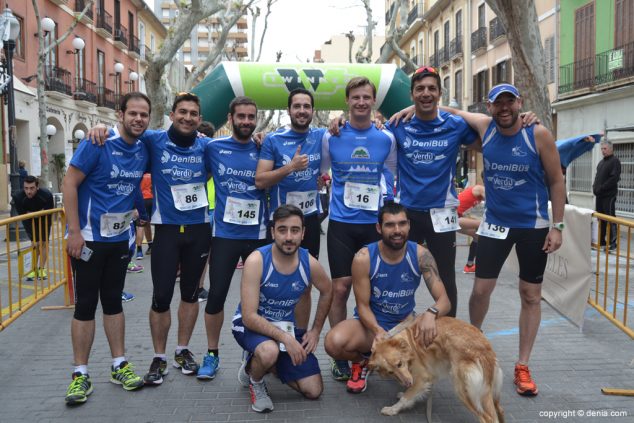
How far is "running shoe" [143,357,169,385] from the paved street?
0.21 feet

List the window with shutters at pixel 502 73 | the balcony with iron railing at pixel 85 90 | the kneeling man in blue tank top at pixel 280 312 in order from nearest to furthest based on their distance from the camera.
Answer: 1. the kneeling man in blue tank top at pixel 280 312
2. the window with shutters at pixel 502 73
3. the balcony with iron railing at pixel 85 90

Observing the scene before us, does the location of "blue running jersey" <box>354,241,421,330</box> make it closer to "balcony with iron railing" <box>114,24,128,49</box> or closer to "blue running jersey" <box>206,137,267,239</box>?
"blue running jersey" <box>206,137,267,239</box>

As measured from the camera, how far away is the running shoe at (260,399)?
12.2 ft

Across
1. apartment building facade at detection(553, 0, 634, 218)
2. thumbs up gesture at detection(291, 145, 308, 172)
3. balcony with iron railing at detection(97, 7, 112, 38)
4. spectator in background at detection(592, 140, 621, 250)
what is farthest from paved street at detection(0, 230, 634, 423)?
balcony with iron railing at detection(97, 7, 112, 38)

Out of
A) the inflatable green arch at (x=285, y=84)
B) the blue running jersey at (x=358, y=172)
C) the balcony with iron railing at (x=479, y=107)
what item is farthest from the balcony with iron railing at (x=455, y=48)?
the blue running jersey at (x=358, y=172)

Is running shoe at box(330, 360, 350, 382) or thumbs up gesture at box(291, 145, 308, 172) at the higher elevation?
thumbs up gesture at box(291, 145, 308, 172)

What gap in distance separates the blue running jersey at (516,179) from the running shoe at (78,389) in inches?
124

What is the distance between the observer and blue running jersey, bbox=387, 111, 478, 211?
14.0 feet

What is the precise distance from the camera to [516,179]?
→ 13.4 feet

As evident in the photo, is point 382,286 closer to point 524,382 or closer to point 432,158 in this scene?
point 432,158

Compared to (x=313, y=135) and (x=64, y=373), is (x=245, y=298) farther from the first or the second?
(x=64, y=373)

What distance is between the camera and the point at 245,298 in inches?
153

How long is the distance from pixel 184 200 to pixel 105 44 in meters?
30.5

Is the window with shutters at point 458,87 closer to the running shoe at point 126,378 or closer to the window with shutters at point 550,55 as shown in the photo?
the window with shutters at point 550,55
